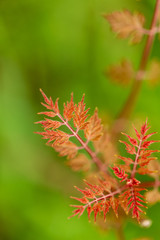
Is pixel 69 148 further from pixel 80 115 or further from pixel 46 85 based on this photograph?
pixel 46 85

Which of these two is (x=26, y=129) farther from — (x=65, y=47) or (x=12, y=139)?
(x=65, y=47)

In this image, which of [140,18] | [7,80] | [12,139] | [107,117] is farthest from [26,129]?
[140,18]

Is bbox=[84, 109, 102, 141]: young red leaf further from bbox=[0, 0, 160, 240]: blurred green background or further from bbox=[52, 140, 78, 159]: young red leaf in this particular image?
bbox=[0, 0, 160, 240]: blurred green background

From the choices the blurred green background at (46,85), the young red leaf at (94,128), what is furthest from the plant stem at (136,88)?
the young red leaf at (94,128)

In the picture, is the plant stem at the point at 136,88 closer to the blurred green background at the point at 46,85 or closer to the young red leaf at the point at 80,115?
the blurred green background at the point at 46,85

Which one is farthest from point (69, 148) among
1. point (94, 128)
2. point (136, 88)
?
point (136, 88)

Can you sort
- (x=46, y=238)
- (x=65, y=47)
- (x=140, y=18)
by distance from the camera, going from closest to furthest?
(x=140, y=18)
(x=46, y=238)
(x=65, y=47)

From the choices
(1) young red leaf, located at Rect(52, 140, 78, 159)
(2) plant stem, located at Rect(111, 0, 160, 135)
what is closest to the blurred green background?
(2) plant stem, located at Rect(111, 0, 160, 135)
